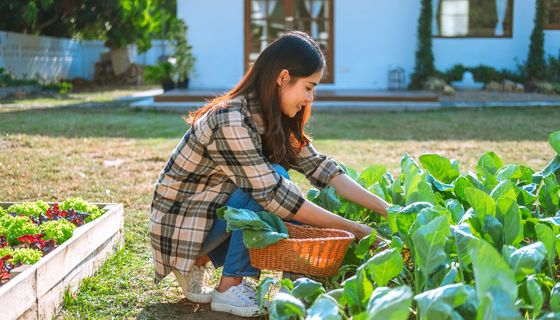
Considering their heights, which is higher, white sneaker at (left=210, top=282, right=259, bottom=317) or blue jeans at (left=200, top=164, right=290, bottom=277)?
blue jeans at (left=200, top=164, right=290, bottom=277)

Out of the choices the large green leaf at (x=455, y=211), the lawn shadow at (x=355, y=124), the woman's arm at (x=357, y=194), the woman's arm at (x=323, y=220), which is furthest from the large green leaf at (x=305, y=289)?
the lawn shadow at (x=355, y=124)

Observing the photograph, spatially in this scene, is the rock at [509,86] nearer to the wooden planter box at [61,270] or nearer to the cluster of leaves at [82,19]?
the cluster of leaves at [82,19]

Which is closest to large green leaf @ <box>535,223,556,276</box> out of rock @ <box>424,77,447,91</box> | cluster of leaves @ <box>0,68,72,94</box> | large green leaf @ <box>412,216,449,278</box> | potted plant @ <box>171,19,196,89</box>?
large green leaf @ <box>412,216,449,278</box>

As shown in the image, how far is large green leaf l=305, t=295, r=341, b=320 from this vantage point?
206 centimetres

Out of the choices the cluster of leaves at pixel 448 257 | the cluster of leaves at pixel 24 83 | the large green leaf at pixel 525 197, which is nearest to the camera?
the cluster of leaves at pixel 448 257

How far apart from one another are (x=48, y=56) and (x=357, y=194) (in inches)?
741

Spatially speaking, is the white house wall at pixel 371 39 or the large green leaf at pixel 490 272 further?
the white house wall at pixel 371 39

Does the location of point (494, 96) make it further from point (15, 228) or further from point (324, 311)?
point (324, 311)

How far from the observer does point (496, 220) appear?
2.77 metres

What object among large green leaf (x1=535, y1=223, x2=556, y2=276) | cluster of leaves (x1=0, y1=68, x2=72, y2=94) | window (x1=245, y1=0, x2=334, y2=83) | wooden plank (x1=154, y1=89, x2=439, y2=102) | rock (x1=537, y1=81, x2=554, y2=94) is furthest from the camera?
cluster of leaves (x1=0, y1=68, x2=72, y2=94)

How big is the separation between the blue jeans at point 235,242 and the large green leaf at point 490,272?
1.28m

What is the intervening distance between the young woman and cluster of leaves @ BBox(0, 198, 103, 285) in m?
0.46

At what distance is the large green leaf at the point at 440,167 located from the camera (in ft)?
12.6

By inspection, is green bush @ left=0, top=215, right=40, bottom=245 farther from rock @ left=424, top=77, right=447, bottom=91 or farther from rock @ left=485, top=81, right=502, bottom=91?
rock @ left=485, top=81, right=502, bottom=91
